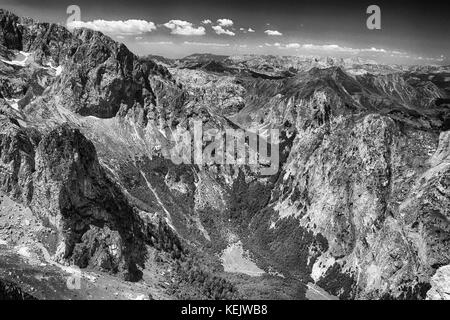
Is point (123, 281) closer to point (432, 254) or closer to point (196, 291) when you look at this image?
point (196, 291)

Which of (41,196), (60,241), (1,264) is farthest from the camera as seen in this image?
(41,196)

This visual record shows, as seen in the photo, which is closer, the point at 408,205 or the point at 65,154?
the point at 65,154

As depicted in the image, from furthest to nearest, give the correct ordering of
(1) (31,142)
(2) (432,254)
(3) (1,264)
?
(1) (31,142) → (2) (432,254) → (3) (1,264)

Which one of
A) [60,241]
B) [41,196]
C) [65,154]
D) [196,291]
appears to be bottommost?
[196,291]

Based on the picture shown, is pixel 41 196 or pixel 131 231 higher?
pixel 41 196
